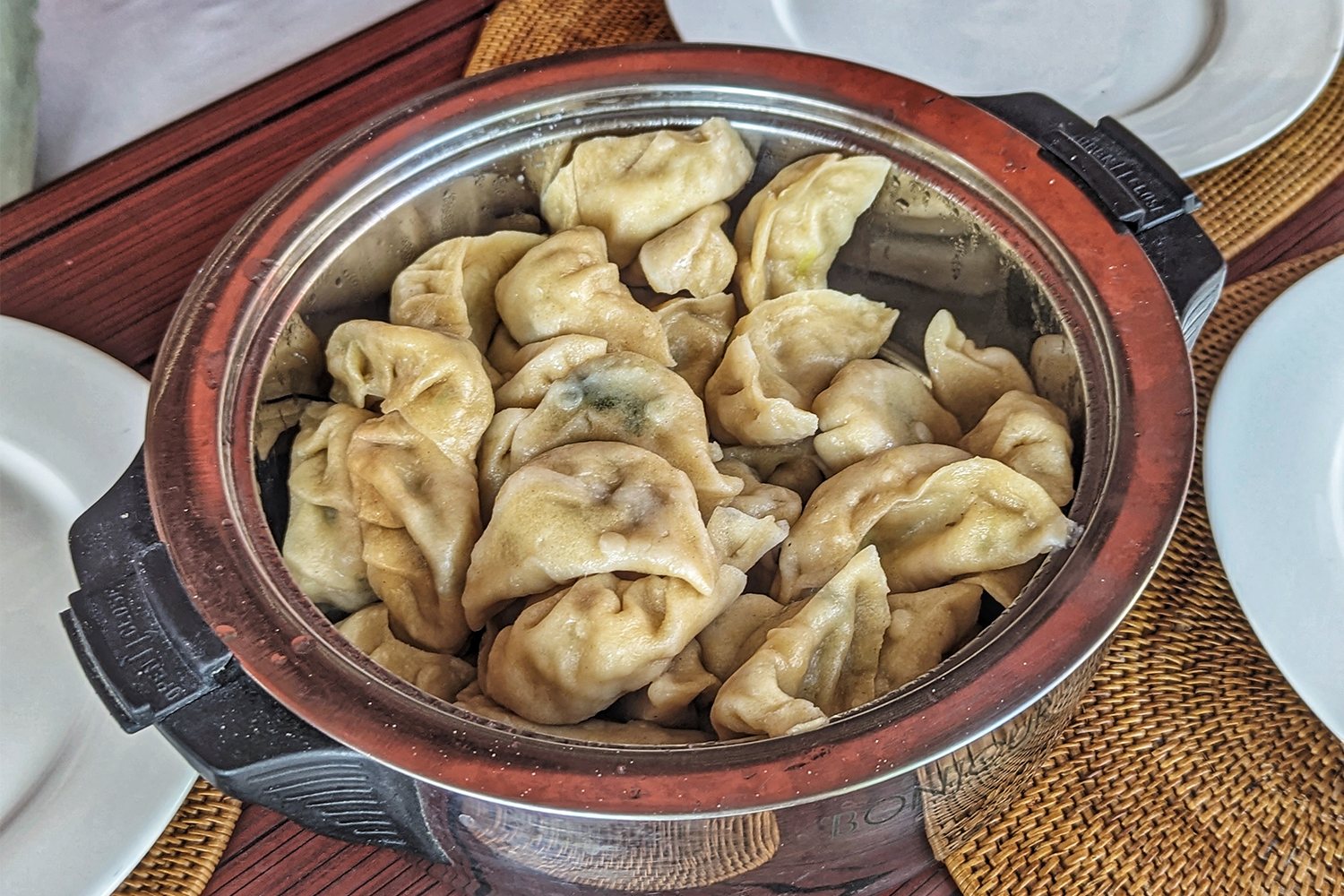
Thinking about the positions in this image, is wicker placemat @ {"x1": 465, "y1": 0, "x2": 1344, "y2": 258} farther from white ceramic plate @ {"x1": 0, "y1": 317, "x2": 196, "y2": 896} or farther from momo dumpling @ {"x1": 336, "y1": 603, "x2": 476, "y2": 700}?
momo dumpling @ {"x1": 336, "y1": 603, "x2": 476, "y2": 700}

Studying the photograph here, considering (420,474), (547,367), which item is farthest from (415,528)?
(547,367)

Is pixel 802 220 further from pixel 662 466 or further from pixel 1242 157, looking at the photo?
pixel 1242 157

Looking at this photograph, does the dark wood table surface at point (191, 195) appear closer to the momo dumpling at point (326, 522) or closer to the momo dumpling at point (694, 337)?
the momo dumpling at point (326, 522)

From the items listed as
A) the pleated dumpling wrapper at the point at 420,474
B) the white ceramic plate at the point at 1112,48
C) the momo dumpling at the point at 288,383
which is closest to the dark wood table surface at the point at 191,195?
the white ceramic plate at the point at 1112,48

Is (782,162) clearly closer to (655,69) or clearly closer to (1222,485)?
(655,69)

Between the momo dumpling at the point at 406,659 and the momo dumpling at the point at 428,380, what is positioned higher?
the momo dumpling at the point at 428,380

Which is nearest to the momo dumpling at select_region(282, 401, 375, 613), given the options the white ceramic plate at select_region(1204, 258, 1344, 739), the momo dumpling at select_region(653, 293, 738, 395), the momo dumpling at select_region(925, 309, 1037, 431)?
the momo dumpling at select_region(653, 293, 738, 395)

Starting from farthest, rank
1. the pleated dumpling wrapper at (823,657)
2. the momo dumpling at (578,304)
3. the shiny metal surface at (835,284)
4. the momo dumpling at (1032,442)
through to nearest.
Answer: the momo dumpling at (578,304), the momo dumpling at (1032,442), the pleated dumpling wrapper at (823,657), the shiny metal surface at (835,284)
